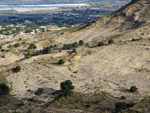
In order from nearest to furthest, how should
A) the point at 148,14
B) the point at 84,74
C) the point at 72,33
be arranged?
the point at 84,74, the point at 148,14, the point at 72,33

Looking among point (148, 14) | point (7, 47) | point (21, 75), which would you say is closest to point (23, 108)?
point (21, 75)

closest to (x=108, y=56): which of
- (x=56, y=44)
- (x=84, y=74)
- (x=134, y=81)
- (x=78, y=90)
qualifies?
(x=84, y=74)

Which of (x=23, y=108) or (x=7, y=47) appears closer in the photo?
(x=23, y=108)

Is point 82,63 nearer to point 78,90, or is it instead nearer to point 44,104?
point 78,90

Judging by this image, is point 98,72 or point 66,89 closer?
point 66,89

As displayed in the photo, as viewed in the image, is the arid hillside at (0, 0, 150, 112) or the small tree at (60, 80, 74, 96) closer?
the small tree at (60, 80, 74, 96)

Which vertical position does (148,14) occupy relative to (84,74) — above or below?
above

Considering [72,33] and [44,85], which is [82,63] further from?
[72,33]

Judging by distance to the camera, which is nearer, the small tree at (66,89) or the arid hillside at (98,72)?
the small tree at (66,89)

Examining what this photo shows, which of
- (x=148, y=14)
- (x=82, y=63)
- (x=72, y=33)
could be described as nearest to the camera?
(x=82, y=63)
